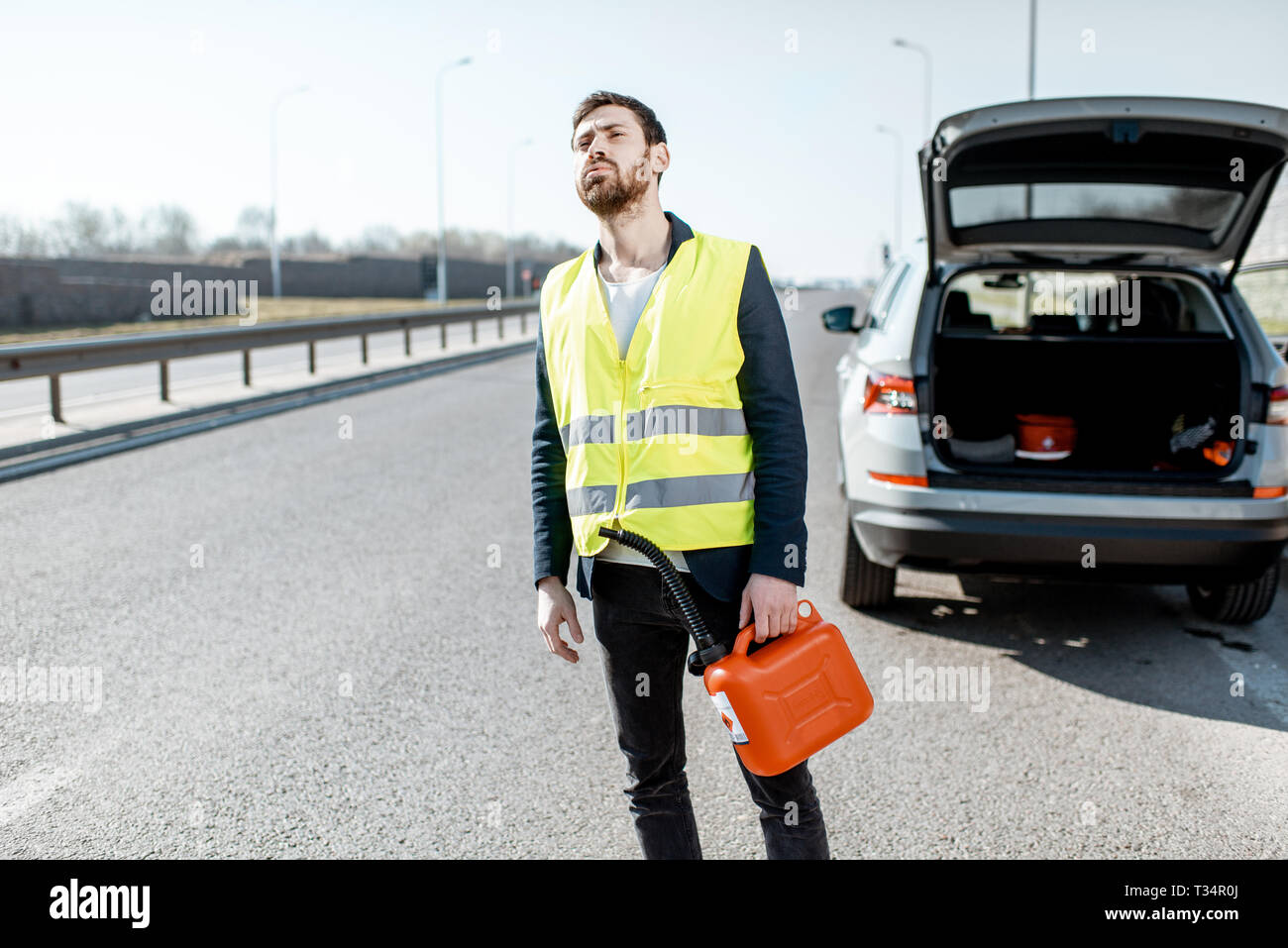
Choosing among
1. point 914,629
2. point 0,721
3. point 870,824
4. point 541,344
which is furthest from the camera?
point 914,629

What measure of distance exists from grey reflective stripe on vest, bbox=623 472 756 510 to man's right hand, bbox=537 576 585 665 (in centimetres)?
35

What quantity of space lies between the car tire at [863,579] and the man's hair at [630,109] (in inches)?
120

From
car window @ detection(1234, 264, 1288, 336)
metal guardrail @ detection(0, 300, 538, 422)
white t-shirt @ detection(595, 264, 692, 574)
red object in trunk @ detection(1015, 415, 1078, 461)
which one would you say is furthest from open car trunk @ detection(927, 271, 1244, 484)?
car window @ detection(1234, 264, 1288, 336)

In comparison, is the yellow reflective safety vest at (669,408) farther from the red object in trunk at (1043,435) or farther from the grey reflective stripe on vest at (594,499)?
the red object in trunk at (1043,435)

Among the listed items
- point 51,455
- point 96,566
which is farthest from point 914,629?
point 51,455

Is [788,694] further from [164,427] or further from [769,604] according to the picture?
[164,427]

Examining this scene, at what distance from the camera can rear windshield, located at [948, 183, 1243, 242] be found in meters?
4.78

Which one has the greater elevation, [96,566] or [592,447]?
[592,447]

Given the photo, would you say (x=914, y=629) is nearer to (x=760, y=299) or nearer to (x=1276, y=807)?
(x=1276, y=807)

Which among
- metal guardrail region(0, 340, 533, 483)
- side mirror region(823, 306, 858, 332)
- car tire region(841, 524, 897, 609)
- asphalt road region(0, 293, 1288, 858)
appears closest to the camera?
asphalt road region(0, 293, 1288, 858)
